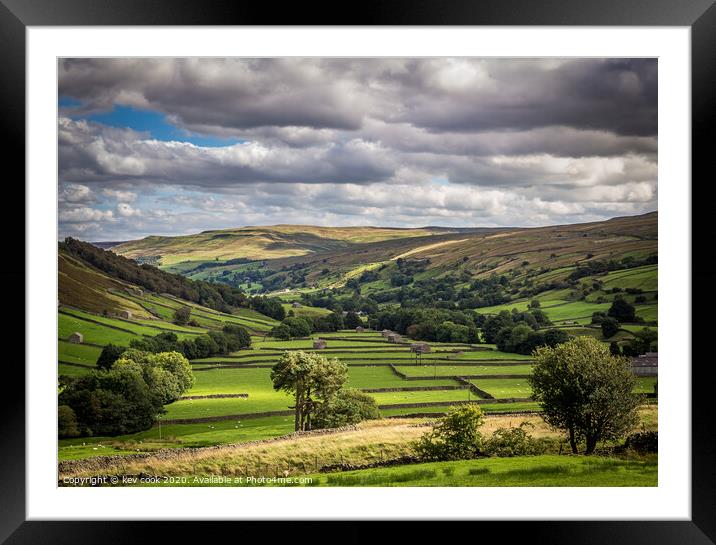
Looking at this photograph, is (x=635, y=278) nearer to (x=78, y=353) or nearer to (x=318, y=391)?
(x=318, y=391)

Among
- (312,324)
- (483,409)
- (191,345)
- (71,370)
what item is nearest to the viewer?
(71,370)

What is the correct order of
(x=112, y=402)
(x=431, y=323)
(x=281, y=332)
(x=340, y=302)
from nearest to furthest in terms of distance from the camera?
1. (x=112, y=402)
2. (x=281, y=332)
3. (x=431, y=323)
4. (x=340, y=302)

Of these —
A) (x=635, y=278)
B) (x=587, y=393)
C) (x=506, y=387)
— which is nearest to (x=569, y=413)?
(x=587, y=393)

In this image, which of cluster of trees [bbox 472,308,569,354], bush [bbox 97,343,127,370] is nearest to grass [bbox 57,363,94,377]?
bush [bbox 97,343,127,370]
